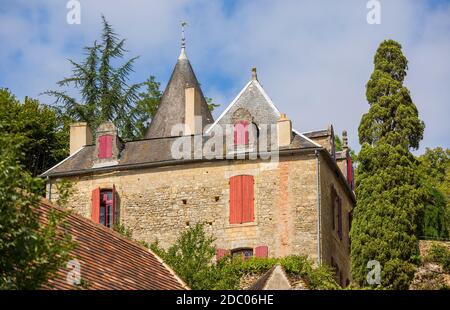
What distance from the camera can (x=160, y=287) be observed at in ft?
54.0

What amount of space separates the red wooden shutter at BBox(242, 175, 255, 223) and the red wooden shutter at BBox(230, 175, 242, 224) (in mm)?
107

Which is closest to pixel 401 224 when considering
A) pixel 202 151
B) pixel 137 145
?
pixel 202 151

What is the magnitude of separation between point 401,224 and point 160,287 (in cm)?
Result: 1892

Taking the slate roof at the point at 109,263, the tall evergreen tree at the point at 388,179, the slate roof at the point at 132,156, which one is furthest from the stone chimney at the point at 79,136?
the slate roof at the point at 109,263

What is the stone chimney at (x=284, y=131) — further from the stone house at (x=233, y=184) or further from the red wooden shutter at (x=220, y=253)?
the red wooden shutter at (x=220, y=253)

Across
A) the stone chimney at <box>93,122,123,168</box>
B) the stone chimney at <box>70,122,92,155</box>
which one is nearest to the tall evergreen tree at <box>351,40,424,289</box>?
the stone chimney at <box>93,122,123,168</box>

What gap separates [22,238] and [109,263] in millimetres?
3173

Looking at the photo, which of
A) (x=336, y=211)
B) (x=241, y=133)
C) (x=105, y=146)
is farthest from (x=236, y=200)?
(x=105, y=146)

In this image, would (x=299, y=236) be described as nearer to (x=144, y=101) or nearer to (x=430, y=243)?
(x=430, y=243)

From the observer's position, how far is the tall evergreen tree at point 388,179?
33.8 metres

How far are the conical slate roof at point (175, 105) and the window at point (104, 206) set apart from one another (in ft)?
12.5

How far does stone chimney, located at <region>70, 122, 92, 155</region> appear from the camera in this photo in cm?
3950

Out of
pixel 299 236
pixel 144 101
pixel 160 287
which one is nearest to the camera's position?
pixel 160 287

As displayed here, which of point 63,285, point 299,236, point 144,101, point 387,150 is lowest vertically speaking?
point 63,285
